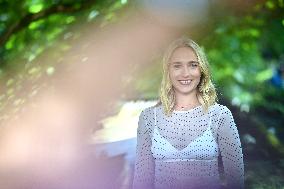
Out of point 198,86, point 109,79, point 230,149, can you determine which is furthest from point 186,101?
point 109,79

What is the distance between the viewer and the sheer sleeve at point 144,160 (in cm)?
119

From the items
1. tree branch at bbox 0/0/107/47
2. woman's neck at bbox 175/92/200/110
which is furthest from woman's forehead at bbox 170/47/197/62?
tree branch at bbox 0/0/107/47

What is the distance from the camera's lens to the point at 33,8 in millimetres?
2066

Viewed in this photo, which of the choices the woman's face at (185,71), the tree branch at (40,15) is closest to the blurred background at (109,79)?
A: the tree branch at (40,15)

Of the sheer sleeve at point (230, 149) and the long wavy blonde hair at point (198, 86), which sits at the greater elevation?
the long wavy blonde hair at point (198, 86)

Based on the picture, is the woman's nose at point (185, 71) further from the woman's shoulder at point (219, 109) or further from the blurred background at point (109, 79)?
the blurred background at point (109, 79)

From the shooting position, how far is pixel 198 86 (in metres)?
1.22

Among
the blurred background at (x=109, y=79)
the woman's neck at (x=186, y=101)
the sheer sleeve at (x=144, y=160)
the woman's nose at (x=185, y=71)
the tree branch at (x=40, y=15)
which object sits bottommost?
the sheer sleeve at (x=144, y=160)

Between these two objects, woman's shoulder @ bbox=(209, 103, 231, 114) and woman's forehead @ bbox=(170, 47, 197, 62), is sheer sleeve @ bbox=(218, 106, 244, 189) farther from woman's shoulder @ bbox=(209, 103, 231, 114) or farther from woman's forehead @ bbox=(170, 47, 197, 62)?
woman's forehead @ bbox=(170, 47, 197, 62)

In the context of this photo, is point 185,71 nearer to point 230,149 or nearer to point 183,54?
point 183,54

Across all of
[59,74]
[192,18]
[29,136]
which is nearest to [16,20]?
[59,74]

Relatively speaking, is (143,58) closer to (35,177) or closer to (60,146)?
(60,146)

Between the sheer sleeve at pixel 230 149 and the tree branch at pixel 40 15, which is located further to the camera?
the tree branch at pixel 40 15

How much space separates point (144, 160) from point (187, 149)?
4.9 inches
